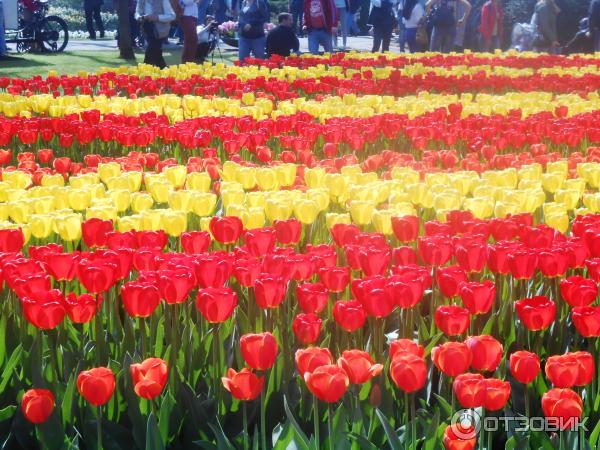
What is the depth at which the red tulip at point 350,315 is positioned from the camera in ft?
8.39

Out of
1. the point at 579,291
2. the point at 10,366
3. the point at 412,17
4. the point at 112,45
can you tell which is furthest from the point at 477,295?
the point at 112,45

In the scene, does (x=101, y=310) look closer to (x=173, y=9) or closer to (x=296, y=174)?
(x=296, y=174)

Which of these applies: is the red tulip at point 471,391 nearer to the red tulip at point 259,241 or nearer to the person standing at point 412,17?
the red tulip at point 259,241

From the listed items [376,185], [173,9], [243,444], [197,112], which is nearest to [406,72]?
[173,9]

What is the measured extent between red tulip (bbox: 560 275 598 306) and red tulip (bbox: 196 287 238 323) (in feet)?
3.10

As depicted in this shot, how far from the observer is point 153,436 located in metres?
2.23

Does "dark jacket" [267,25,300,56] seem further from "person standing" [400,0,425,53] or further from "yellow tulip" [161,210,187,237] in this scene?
"yellow tulip" [161,210,187,237]

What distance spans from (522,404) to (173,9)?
1300 cm

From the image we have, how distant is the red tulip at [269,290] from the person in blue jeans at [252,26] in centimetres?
1322

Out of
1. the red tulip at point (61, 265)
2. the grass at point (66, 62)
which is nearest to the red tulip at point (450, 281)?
the red tulip at point (61, 265)

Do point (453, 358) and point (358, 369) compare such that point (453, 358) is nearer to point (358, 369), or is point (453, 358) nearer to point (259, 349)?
point (358, 369)

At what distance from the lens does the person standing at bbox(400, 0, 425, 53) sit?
20.0m

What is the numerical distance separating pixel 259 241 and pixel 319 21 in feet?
47.6

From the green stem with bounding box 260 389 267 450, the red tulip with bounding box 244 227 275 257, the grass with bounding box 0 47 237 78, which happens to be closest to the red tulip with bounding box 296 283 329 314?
the green stem with bounding box 260 389 267 450
